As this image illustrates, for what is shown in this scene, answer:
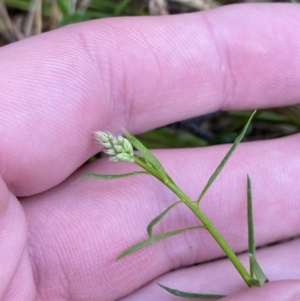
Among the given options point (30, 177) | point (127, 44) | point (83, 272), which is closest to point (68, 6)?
point (127, 44)

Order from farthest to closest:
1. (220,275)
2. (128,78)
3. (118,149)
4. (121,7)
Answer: (121,7) < (220,275) < (128,78) < (118,149)

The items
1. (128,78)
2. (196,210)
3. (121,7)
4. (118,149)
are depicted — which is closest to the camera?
(118,149)

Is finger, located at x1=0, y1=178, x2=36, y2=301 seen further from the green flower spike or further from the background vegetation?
the background vegetation

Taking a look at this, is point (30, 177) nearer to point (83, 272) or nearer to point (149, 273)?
point (83, 272)

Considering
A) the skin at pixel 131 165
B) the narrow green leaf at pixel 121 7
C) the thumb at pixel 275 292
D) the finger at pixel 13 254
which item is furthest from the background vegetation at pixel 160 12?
the thumb at pixel 275 292

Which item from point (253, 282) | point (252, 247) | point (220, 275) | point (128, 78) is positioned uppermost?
point (128, 78)

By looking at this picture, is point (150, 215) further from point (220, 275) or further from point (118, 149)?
point (118, 149)

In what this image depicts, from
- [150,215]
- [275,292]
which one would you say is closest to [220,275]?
[150,215]
